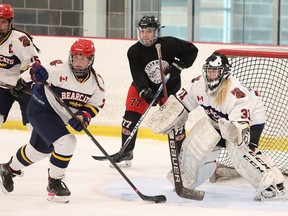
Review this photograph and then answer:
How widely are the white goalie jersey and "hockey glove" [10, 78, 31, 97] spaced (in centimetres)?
90

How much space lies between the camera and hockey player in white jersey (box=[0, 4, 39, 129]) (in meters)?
5.10

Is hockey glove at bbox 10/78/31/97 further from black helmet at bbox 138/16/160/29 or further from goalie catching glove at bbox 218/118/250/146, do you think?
goalie catching glove at bbox 218/118/250/146

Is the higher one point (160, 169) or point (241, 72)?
point (241, 72)

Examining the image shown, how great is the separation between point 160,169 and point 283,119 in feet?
2.95

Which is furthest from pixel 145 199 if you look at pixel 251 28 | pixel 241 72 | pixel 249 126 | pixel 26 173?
pixel 251 28

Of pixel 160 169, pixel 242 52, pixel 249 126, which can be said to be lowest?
pixel 160 169

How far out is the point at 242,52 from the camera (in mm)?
5074

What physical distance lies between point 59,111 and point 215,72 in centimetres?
79

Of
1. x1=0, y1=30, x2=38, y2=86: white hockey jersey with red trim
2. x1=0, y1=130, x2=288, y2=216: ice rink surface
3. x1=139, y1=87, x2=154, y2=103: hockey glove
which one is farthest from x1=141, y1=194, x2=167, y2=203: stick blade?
Result: x1=0, y1=30, x2=38, y2=86: white hockey jersey with red trim

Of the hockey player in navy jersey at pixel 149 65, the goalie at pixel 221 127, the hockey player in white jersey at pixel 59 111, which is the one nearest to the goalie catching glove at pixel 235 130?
the goalie at pixel 221 127

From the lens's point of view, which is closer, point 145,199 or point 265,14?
point 145,199

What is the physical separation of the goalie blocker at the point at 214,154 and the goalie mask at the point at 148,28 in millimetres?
739

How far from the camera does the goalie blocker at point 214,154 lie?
4270 mm

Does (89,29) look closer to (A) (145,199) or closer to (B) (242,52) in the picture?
(B) (242,52)
